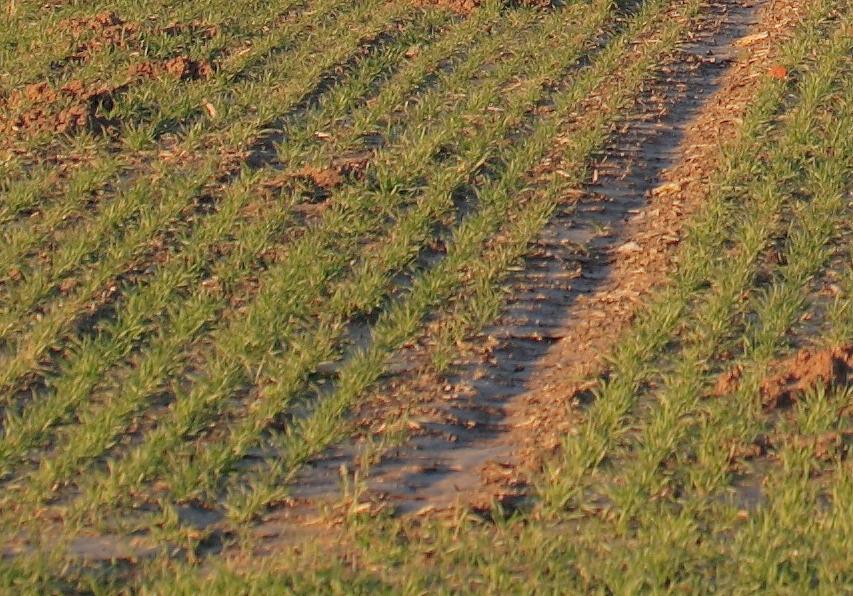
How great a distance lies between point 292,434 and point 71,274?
1540mm

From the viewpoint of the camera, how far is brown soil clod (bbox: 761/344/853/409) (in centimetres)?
529

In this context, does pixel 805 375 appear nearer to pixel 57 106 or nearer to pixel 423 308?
pixel 423 308

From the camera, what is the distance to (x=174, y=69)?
8.48 m

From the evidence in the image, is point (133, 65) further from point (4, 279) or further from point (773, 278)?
point (773, 278)

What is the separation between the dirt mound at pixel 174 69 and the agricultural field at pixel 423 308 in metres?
0.02

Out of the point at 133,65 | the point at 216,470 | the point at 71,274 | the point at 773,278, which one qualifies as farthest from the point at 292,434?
the point at 133,65

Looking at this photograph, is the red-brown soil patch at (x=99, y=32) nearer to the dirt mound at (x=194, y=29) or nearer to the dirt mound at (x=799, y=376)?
the dirt mound at (x=194, y=29)

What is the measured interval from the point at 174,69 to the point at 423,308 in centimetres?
306

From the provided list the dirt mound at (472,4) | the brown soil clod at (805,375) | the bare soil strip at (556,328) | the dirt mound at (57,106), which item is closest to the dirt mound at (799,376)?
the brown soil clod at (805,375)

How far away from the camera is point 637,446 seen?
5062 mm

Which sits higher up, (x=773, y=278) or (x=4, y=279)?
(x=4, y=279)

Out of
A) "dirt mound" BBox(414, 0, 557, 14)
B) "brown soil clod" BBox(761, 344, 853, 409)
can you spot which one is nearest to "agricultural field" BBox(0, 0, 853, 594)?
"brown soil clod" BBox(761, 344, 853, 409)

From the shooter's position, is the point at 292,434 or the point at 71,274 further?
the point at 71,274

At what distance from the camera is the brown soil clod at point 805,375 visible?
5.29m
